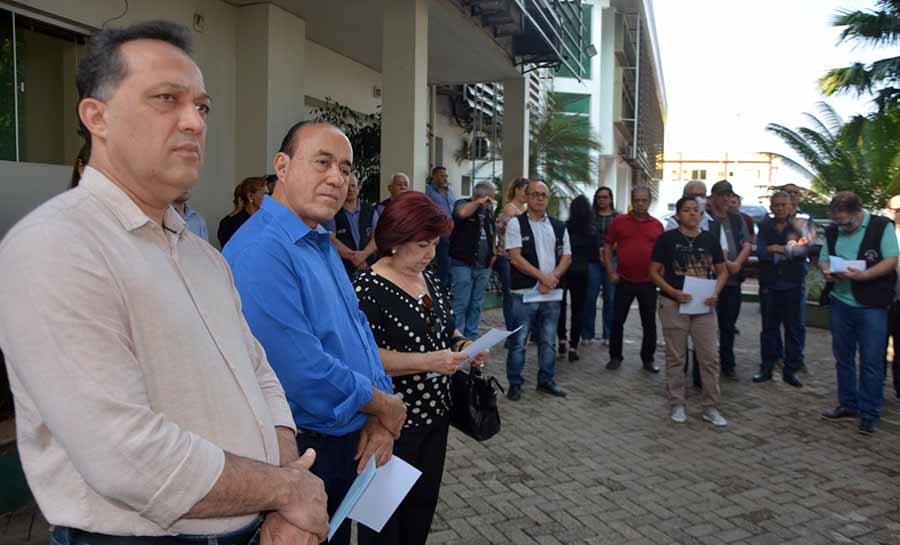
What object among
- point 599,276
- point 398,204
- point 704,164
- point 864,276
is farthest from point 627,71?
point 704,164

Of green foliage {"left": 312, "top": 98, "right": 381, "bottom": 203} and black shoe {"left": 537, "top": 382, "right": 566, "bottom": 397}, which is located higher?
green foliage {"left": 312, "top": 98, "right": 381, "bottom": 203}

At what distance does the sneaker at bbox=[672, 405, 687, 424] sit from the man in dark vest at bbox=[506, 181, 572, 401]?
1143 millimetres

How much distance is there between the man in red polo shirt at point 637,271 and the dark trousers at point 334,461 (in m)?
5.98

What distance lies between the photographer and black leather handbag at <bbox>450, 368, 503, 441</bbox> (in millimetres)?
2977

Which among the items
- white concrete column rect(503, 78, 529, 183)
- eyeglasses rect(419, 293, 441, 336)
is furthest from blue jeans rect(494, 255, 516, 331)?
white concrete column rect(503, 78, 529, 183)

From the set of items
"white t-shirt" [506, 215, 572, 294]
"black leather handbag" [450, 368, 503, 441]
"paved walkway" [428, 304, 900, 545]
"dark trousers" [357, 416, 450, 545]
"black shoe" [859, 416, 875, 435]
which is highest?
"white t-shirt" [506, 215, 572, 294]

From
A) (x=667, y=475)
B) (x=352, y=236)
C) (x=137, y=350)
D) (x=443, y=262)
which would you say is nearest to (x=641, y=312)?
(x=443, y=262)

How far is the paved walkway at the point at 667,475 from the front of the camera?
402 cm

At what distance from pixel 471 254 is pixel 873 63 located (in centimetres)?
1573

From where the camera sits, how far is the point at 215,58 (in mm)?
8570

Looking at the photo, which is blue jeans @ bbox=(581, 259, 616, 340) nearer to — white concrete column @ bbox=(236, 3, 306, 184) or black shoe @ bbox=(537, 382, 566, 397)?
black shoe @ bbox=(537, 382, 566, 397)

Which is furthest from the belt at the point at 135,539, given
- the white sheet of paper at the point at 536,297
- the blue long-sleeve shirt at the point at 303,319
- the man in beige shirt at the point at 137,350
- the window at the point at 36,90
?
the window at the point at 36,90

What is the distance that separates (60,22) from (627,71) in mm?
33272

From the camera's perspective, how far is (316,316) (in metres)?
2.14
